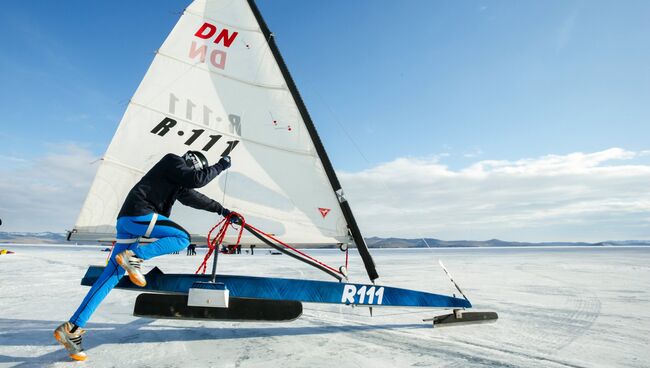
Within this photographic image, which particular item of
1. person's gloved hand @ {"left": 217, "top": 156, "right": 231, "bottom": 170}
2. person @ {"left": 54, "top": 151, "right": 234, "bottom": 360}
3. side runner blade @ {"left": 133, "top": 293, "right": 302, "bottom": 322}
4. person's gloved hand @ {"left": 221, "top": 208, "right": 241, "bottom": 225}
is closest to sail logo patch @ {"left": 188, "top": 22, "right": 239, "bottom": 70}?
person's gloved hand @ {"left": 217, "top": 156, "right": 231, "bottom": 170}

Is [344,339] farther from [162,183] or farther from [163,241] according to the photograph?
[162,183]

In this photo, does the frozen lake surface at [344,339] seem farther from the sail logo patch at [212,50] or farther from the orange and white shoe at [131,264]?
the sail logo patch at [212,50]

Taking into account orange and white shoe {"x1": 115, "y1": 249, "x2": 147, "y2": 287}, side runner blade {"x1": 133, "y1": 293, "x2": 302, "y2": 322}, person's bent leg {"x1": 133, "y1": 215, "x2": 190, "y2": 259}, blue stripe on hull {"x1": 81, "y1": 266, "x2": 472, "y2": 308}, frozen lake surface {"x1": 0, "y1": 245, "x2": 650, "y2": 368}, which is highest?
person's bent leg {"x1": 133, "y1": 215, "x2": 190, "y2": 259}

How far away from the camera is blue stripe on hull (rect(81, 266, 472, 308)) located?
3521 millimetres

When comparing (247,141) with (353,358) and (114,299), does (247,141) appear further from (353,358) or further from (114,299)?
(114,299)

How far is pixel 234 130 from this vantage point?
166 inches

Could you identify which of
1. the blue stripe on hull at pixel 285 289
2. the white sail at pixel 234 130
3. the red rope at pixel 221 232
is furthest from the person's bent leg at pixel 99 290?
the white sail at pixel 234 130

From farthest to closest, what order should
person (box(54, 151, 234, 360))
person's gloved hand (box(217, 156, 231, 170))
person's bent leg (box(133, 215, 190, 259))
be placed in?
1. person's gloved hand (box(217, 156, 231, 170))
2. person's bent leg (box(133, 215, 190, 259))
3. person (box(54, 151, 234, 360))

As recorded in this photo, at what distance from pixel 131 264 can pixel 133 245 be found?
274mm

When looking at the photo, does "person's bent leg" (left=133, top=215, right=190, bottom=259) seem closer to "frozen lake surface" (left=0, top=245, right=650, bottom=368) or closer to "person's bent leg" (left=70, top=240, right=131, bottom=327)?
"person's bent leg" (left=70, top=240, right=131, bottom=327)

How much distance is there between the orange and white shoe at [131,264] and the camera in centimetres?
296

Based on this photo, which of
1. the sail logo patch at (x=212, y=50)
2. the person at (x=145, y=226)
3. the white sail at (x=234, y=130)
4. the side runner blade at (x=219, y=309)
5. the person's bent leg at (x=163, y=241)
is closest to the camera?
the person at (x=145, y=226)

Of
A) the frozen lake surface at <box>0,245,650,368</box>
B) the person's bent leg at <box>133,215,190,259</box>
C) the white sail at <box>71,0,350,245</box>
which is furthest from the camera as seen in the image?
the white sail at <box>71,0,350,245</box>

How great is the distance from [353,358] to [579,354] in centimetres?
209
